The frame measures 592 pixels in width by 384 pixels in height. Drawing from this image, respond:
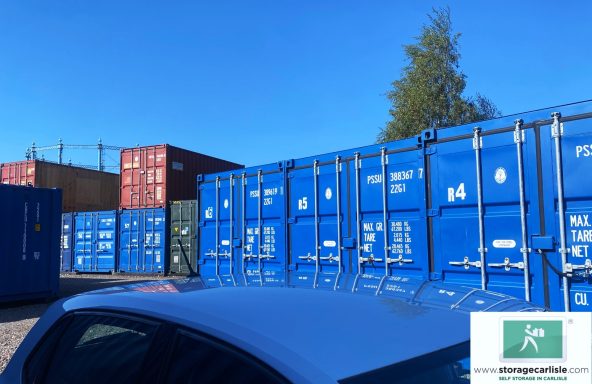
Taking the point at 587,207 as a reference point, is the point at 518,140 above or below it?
above

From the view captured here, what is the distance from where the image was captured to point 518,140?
5465mm

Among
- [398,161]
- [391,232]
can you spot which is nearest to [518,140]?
[398,161]

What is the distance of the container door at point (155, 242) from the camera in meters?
17.0

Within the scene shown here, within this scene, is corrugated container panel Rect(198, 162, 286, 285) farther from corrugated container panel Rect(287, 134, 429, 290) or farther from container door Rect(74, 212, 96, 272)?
container door Rect(74, 212, 96, 272)

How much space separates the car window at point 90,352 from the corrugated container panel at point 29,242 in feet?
33.5

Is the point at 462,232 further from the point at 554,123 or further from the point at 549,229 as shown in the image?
the point at 554,123

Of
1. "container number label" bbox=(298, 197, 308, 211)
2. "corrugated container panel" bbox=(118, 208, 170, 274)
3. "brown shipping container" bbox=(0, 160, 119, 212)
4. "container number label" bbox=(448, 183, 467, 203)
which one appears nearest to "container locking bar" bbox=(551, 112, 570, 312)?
"container number label" bbox=(448, 183, 467, 203)

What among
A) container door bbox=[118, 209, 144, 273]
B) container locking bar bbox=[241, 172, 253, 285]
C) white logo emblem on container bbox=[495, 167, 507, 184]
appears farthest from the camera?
container door bbox=[118, 209, 144, 273]

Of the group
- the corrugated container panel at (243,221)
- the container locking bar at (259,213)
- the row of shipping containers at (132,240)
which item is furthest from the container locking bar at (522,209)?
the row of shipping containers at (132,240)

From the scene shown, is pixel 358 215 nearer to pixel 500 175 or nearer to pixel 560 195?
pixel 500 175

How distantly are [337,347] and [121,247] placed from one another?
18.2 meters

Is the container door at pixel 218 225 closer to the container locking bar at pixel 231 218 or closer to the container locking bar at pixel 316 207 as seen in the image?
the container locking bar at pixel 231 218

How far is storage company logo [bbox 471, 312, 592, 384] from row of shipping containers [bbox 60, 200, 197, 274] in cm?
1459

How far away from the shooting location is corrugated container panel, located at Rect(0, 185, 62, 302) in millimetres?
11148
